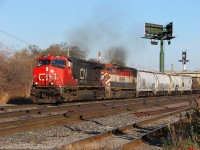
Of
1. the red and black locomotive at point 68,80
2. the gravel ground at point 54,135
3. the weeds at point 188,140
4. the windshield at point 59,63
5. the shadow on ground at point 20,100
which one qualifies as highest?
the windshield at point 59,63

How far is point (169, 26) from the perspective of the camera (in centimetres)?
6138

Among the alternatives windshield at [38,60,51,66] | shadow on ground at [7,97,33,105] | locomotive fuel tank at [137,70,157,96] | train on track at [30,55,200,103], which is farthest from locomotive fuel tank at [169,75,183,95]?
windshield at [38,60,51,66]

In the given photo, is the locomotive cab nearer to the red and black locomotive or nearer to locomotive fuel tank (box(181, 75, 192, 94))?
the red and black locomotive

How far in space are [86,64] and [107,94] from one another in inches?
179

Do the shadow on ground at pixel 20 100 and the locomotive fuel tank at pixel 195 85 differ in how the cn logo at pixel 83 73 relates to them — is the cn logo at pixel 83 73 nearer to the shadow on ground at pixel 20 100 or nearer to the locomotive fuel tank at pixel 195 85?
the shadow on ground at pixel 20 100

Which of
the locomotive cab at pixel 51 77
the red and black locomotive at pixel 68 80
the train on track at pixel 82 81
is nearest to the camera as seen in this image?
the locomotive cab at pixel 51 77

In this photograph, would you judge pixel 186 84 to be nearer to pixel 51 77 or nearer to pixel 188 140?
pixel 51 77

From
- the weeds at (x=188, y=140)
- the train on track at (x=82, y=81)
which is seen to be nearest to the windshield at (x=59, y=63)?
the train on track at (x=82, y=81)

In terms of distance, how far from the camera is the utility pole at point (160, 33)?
60.9 m

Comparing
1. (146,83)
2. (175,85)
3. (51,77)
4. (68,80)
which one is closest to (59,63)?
(51,77)

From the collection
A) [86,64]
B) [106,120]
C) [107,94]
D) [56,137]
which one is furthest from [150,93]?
[56,137]

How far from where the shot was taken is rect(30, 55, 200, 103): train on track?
1994 centimetres

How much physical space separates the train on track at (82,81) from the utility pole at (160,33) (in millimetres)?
25066

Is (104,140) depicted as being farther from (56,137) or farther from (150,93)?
(150,93)
